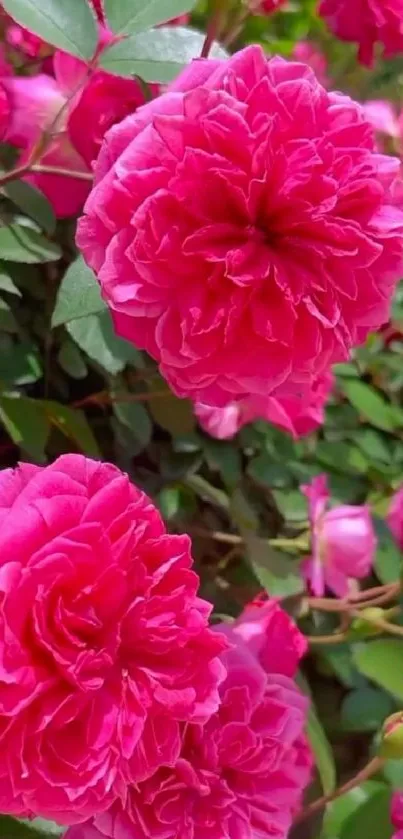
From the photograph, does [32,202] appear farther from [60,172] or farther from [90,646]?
[90,646]

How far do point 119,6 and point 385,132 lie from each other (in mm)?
258

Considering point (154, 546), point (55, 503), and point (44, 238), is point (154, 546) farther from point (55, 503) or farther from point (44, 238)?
point (44, 238)

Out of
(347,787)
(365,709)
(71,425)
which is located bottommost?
(365,709)

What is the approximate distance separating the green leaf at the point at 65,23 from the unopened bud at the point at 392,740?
32cm

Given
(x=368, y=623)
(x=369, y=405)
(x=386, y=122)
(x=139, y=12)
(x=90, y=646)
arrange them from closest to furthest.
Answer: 1. (x=90, y=646)
2. (x=139, y=12)
3. (x=368, y=623)
4. (x=386, y=122)
5. (x=369, y=405)

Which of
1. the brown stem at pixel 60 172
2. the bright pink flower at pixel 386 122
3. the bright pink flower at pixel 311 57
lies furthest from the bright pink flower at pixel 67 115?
the bright pink flower at pixel 311 57

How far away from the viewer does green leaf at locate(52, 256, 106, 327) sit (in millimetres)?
387

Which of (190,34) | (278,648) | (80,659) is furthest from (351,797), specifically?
(190,34)

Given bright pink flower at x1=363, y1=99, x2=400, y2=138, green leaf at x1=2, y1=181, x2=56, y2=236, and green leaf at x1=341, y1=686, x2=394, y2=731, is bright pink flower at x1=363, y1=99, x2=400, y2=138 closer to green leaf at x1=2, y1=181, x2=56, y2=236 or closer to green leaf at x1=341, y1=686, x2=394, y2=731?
green leaf at x1=2, y1=181, x2=56, y2=236

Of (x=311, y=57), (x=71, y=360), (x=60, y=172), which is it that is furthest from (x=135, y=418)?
(x=311, y=57)

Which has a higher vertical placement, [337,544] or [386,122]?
[386,122]

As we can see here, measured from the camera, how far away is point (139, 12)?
0.38 metres

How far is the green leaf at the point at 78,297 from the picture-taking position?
387 mm

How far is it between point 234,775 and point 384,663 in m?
0.14
